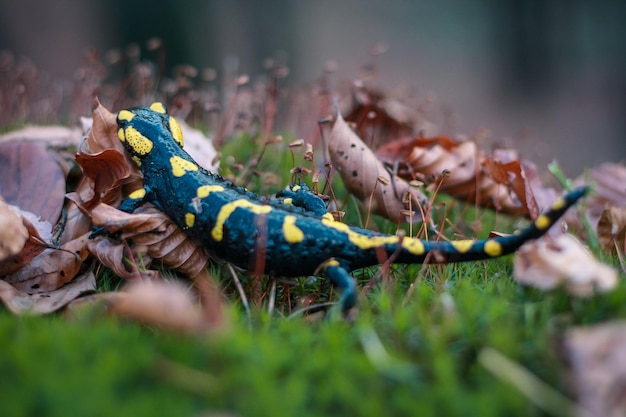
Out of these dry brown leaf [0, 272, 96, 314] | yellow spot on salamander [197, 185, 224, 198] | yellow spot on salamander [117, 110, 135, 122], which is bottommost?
dry brown leaf [0, 272, 96, 314]

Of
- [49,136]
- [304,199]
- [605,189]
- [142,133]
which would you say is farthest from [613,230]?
[49,136]

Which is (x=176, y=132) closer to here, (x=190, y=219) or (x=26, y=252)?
(x=190, y=219)

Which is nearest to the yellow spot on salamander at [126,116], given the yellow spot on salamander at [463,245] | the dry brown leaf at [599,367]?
the yellow spot on salamander at [463,245]

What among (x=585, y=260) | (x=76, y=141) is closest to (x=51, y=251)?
(x=76, y=141)

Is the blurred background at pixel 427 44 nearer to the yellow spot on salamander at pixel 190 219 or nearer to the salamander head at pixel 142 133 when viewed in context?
the salamander head at pixel 142 133

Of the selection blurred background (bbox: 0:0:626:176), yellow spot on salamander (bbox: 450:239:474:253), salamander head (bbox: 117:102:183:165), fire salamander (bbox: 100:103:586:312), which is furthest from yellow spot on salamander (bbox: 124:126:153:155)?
blurred background (bbox: 0:0:626:176)

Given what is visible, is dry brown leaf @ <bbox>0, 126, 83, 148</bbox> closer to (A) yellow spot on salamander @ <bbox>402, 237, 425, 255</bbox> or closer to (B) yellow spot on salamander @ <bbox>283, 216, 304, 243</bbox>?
(B) yellow spot on salamander @ <bbox>283, 216, 304, 243</bbox>
